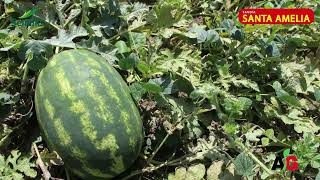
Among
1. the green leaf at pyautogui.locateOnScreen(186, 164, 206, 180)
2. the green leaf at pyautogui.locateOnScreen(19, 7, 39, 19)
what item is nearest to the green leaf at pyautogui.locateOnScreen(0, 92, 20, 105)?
the green leaf at pyautogui.locateOnScreen(19, 7, 39, 19)

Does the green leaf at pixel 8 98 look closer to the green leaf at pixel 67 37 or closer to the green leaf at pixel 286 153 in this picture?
the green leaf at pixel 67 37

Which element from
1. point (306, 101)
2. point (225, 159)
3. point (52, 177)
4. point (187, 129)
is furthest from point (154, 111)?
point (306, 101)

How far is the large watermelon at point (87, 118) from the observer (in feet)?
7.77

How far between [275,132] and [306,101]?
0.35 meters

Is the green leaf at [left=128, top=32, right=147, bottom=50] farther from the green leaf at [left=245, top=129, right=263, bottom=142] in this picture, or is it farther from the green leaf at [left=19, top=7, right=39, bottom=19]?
the green leaf at [left=245, top=129, right=263, bottom=142]

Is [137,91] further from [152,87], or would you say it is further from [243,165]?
[243,165]

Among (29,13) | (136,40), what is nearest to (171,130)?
(136,40)

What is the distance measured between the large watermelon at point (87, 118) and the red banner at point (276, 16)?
50.9 inches

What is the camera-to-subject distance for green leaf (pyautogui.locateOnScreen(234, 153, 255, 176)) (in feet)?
8.36

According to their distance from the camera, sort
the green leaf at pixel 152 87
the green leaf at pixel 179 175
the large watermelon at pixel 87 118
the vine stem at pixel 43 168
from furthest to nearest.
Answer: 1. the green leaf at pixel 152 87
2. the green leaf at pixel 179 175
3. the vine stem at pixel 43 168
4. the large watermelon at pixel 87 118

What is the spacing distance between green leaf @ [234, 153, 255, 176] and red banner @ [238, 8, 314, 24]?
1.13 metres

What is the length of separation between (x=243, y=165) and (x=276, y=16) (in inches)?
51.3

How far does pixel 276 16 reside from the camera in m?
3.39

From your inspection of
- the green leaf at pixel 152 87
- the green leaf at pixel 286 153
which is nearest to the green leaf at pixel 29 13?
the green leaf at pixel 152 87
